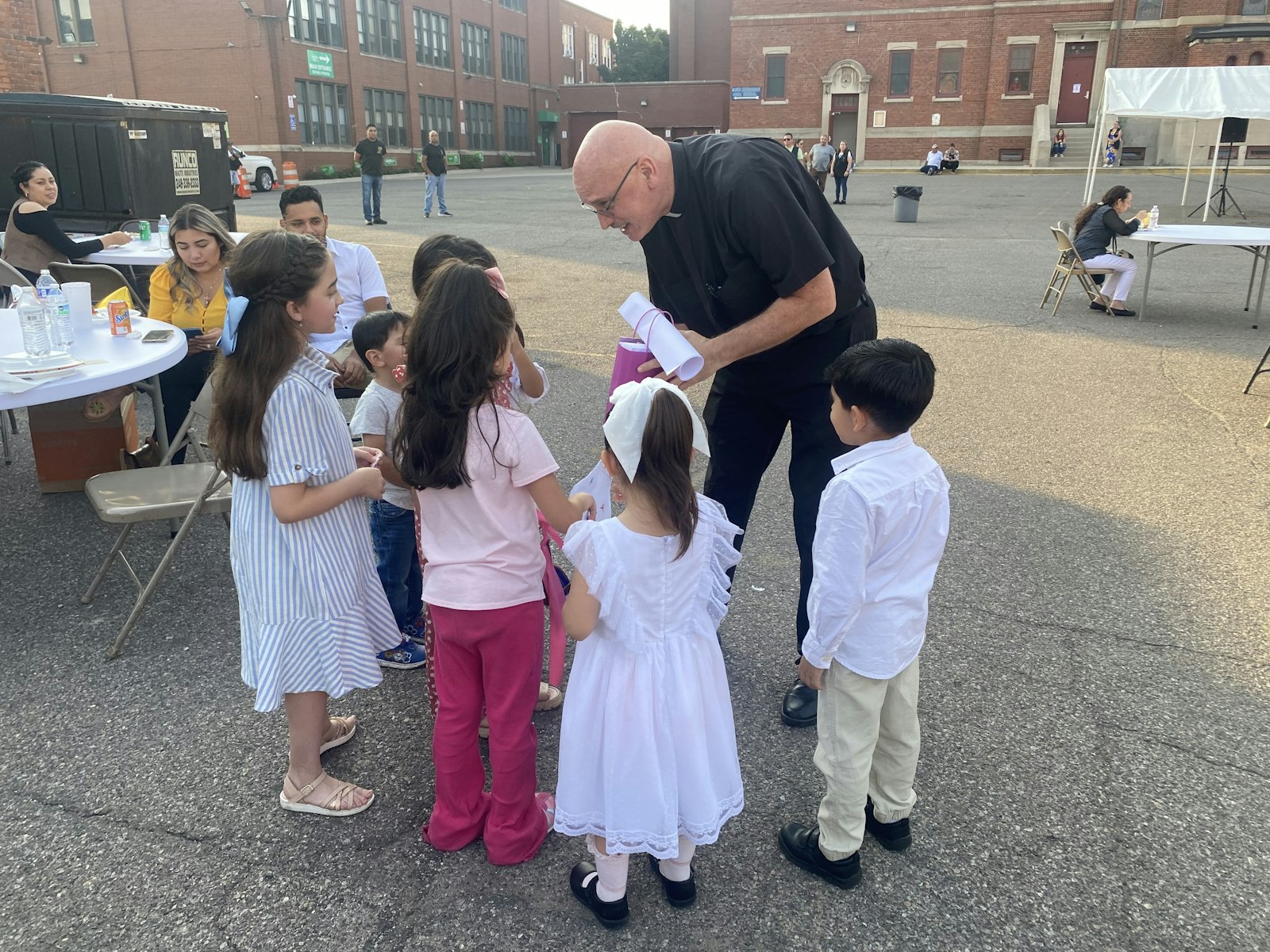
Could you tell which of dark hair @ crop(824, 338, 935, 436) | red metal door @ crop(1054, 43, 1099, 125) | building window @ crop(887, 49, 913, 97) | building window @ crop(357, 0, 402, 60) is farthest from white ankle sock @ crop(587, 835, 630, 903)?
building window @ crop(357, 0, 402, 60)

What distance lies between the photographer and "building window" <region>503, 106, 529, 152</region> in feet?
187

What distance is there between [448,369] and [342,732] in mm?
1448

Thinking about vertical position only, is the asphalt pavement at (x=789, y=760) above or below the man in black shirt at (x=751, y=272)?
below

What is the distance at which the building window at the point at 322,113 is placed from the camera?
39.2 meters

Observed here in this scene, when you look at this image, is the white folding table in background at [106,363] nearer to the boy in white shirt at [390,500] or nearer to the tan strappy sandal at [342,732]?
the boy in white shirt at [390,500]

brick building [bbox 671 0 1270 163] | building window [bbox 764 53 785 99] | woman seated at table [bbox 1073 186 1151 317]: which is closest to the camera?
woman seated at table [bbox 1073 186 1151 317]

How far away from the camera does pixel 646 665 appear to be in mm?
2043

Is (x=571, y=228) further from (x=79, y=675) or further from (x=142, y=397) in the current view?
(x=79, y=675)

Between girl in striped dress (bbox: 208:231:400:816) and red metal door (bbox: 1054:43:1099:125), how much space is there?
4482 cm

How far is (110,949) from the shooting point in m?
2.10

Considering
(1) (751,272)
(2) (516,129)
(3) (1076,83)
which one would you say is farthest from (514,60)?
(1) (751,272)

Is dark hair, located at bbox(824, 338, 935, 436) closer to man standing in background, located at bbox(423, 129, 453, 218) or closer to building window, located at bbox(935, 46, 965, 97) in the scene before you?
man standing in background, located at bbox(423, 129, 453, 218)

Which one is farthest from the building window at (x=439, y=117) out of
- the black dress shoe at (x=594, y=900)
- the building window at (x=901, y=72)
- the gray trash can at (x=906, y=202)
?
the black dress shoe at (x=594, y=900)

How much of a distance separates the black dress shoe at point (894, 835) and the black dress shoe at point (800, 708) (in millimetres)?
551
